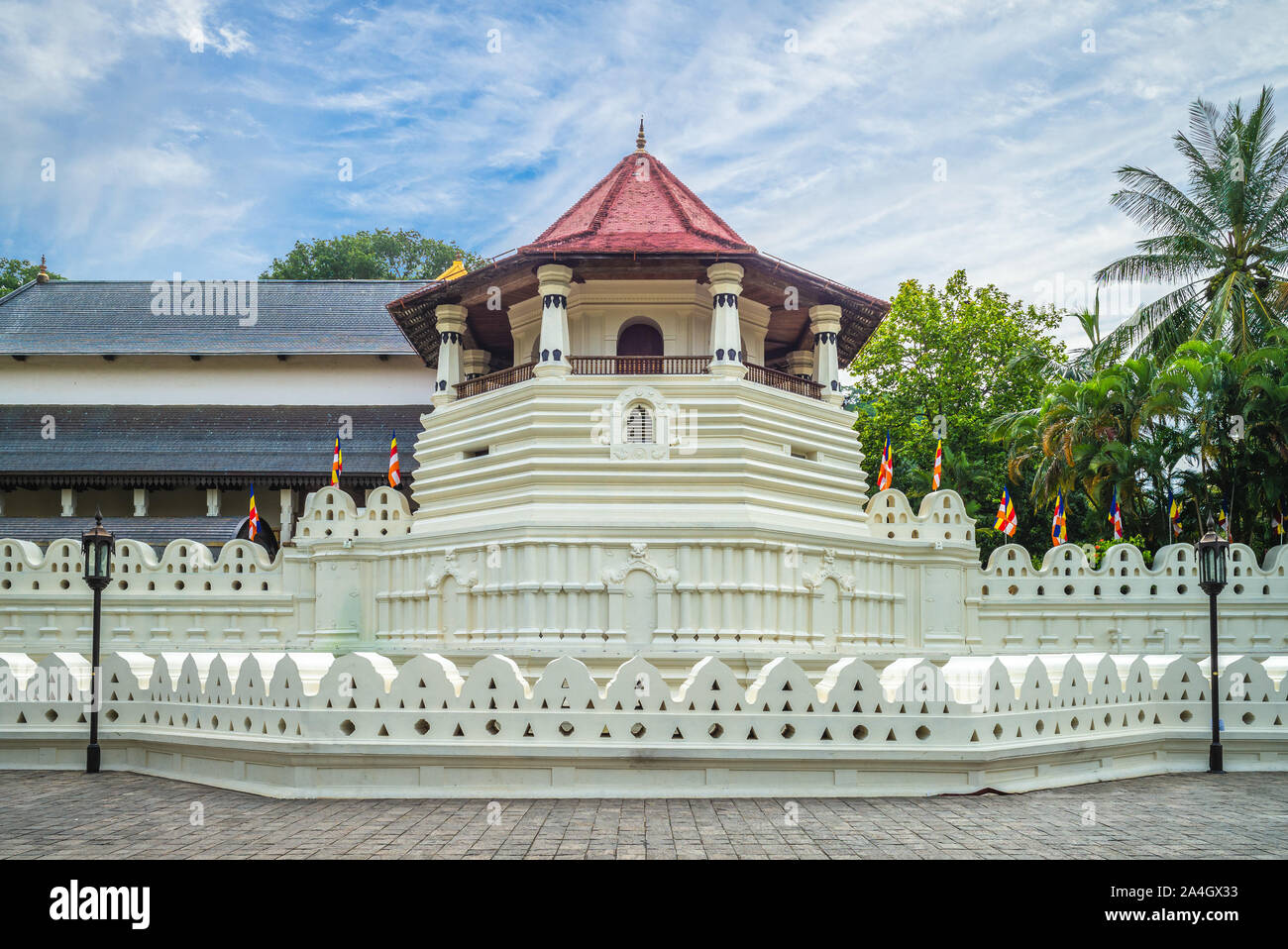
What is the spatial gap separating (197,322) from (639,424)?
20.9 meters

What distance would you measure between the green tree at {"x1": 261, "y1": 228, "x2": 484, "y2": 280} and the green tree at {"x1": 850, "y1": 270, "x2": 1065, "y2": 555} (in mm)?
22924

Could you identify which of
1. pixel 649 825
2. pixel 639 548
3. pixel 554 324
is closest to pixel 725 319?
pixel 554 324

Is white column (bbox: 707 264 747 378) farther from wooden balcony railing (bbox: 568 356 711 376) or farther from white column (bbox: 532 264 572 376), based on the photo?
white column (bbox: 532 264 572 376)

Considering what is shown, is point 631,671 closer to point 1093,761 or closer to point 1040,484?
point 1093,761

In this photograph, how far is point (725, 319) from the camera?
71.4ft

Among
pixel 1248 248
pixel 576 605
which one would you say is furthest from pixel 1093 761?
pixel 1248 248

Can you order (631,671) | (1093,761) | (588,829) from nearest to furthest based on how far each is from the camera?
(588,829), (631,671), (1093,761)

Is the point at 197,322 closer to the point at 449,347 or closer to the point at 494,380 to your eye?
the point at 449,347

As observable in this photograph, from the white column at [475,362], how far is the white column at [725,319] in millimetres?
7667

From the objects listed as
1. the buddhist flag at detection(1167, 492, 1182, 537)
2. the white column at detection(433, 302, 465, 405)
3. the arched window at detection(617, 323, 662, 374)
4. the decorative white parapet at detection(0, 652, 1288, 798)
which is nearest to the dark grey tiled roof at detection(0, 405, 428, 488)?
the white column at detection(433, 302, 465, 405)

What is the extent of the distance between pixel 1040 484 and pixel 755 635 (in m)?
15.0

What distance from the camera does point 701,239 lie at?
72.2ft

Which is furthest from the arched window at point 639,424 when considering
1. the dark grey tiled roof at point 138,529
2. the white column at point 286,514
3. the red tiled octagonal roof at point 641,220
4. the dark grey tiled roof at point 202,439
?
the white column at point 286,514

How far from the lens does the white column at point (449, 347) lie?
24328 mm
